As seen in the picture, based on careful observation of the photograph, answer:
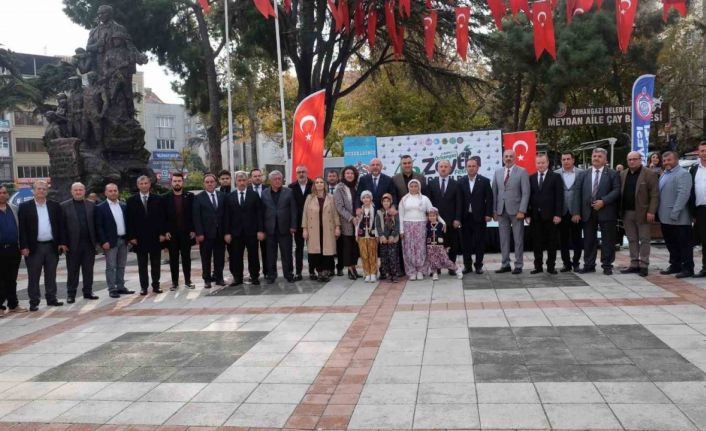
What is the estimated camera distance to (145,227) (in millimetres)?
9453

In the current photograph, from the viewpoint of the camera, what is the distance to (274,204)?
9.88 meters

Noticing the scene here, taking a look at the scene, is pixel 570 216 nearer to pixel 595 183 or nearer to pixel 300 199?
pixel 595 183

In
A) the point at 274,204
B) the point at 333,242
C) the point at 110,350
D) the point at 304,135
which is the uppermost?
the point at 304,135

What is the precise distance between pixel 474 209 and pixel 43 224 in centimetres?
642

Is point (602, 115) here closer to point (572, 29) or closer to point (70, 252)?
point (572, 29)

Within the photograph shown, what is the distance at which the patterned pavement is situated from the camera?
13.5ft

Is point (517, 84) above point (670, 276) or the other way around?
above

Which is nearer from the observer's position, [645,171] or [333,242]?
[645,171]

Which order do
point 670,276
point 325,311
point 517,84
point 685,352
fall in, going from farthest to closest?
point 517,84 → point 670,276 → point 325,311 → point 685,352

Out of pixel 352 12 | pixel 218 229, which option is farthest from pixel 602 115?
pixel 218 229

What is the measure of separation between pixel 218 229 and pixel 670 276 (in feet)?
22.3

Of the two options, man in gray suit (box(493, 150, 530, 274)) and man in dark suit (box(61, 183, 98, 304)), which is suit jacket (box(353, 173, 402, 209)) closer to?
man in gray suit (box(493, 150, 530, 274))

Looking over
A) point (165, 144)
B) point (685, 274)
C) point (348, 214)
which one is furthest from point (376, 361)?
point (165, 144)

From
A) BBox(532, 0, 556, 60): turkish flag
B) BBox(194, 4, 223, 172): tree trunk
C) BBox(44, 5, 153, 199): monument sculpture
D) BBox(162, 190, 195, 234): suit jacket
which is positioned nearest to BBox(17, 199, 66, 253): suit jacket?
BBox(162, 190, 195, 234): suit jacket
